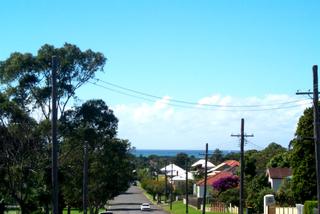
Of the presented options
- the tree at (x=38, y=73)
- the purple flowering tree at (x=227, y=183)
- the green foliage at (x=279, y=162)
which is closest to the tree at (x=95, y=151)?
the tree at (x=38, y=73)

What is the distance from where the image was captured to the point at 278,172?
80.4 m

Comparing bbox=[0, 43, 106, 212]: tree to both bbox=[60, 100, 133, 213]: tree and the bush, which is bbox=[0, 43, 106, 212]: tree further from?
the bush

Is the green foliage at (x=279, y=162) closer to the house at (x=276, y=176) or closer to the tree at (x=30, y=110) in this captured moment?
the house at (x=276, y=176)

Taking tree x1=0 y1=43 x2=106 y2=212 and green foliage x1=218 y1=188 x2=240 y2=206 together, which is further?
green foliage x1=218 y1=188 x2=240 y2=206

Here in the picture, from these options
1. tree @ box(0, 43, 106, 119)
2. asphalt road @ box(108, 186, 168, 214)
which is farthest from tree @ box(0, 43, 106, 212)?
asphalt road @ box(108, 186, 168, 214)

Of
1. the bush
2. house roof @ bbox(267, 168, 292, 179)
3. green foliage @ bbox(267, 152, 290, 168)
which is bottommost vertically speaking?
the bush

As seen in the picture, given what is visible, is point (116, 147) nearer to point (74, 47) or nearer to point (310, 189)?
point (74, 47)

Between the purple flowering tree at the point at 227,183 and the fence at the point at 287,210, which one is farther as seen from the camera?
the purple flowering tree at the point at 227,183

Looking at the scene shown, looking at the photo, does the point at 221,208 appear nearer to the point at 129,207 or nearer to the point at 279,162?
the point at 279,162

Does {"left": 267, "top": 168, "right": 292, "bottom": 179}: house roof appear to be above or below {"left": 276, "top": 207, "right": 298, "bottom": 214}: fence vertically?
above

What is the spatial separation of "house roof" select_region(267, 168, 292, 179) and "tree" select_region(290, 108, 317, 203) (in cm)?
2283

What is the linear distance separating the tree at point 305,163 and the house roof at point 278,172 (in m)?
22.8

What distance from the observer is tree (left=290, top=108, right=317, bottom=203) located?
54.5 meters

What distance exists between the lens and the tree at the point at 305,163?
54528 millimetres
